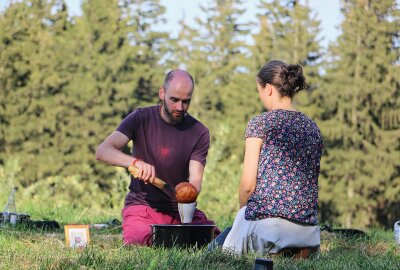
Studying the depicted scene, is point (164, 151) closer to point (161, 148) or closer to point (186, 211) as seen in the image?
point (161, 148)

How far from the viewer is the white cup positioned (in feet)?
22.3

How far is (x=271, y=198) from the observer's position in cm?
620

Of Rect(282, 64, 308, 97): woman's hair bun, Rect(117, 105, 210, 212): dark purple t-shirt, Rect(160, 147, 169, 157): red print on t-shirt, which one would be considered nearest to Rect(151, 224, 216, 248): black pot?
Rect(117, 105, 210, 212): dark purple t-shirt

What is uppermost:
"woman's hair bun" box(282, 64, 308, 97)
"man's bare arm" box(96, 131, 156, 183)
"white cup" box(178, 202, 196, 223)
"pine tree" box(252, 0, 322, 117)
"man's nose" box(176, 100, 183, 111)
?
"pine tree" box(252, 0, 322, 117)

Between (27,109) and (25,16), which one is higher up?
(25,16)

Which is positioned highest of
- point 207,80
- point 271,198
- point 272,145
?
point 207,80

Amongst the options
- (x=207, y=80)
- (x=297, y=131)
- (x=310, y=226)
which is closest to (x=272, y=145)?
(x=297, y=131)

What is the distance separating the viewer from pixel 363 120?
44.8 meters

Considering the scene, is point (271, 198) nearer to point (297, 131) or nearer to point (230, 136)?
point (297, 131)

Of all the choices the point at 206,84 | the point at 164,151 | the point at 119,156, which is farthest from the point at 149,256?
the point at 206,84

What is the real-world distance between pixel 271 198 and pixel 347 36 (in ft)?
131

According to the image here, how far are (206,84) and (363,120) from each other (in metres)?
11.4

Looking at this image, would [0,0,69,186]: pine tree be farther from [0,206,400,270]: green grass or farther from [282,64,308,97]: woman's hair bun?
[282,64,308,97]: woman's hair bun

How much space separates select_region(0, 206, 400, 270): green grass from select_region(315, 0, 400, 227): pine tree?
35152 millimetres
